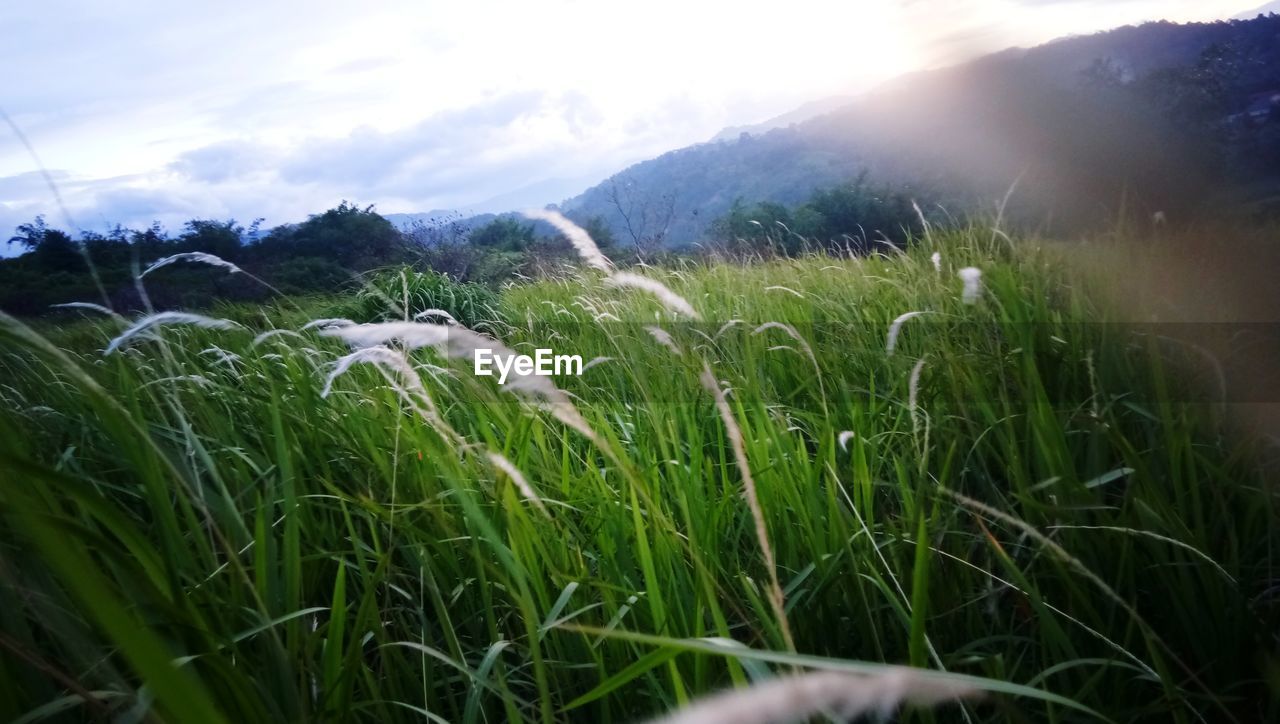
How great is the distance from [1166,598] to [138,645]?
46.5 inches

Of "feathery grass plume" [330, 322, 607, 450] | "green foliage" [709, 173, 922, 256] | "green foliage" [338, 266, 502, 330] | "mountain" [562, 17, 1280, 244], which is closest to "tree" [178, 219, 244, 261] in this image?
"green foliage" [338, 266, 502, 330]

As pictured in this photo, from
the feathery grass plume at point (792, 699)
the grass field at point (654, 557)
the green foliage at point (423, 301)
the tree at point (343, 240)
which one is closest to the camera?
the feathery grass plume at point (792, 699)

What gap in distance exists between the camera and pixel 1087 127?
4.87m

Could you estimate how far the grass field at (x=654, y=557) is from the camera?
2.31ft

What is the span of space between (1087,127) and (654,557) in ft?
17.1

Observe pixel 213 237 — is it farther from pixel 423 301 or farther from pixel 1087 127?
pixel 1087 127

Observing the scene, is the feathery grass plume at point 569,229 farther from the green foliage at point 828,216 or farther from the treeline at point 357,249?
the green foliage at point 828,216

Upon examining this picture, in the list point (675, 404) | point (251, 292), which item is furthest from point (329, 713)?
point (251, 292)

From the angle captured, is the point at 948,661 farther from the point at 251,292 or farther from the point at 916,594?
the point at 251,292

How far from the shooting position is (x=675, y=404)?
174 cm

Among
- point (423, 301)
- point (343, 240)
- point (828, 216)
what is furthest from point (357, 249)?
point (828, 216)

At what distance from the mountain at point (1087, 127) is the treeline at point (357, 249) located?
1.92 feet

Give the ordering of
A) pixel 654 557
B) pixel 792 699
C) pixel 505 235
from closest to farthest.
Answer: pixel 792 699, pixel 654 557, pixel 505 235

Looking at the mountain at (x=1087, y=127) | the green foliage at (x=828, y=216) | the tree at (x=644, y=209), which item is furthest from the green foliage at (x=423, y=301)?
the green foliage at (x=828, y=216)
